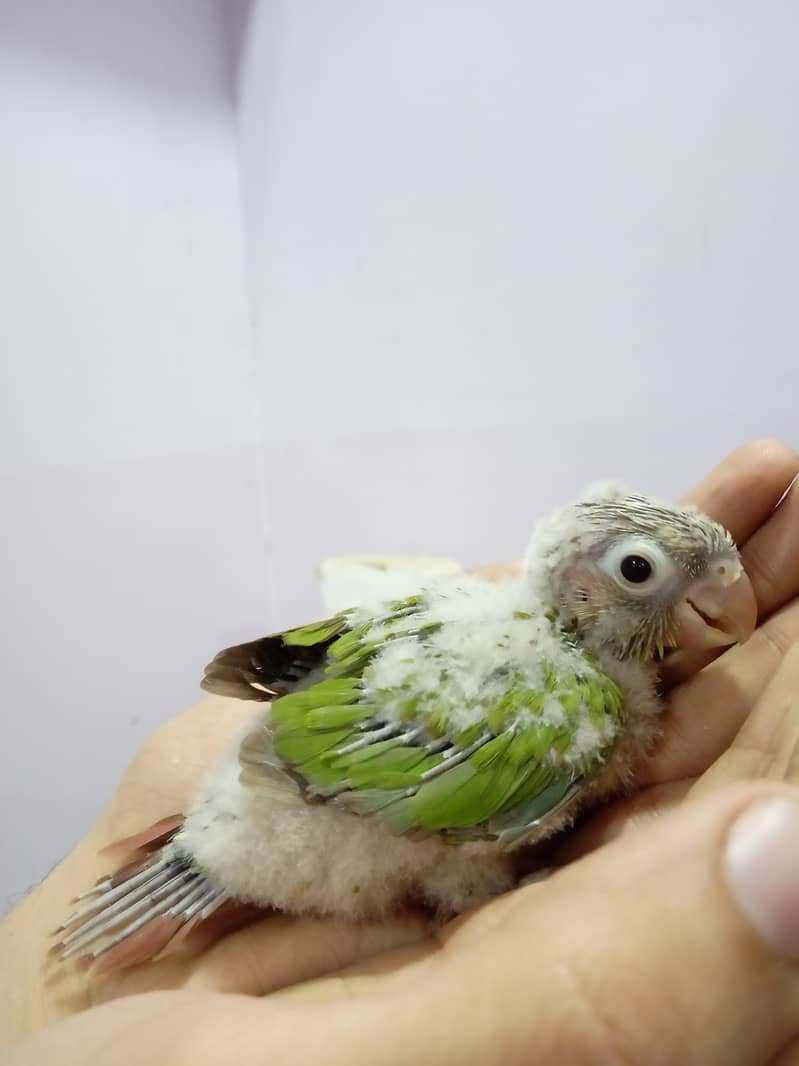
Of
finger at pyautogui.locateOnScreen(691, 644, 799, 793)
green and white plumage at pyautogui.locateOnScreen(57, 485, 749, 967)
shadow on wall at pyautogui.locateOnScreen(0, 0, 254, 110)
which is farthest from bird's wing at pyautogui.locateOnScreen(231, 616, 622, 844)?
shadow on wall at pyautogui.locateOnScreen(0, 0, 254, 110)

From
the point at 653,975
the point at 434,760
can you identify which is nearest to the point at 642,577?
the point at 434,760

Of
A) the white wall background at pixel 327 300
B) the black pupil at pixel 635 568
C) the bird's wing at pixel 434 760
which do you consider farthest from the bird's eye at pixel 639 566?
the white wall background at pixel 327 300

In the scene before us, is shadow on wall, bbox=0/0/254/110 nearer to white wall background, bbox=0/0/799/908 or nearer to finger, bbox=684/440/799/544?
white wall background, bbox=0/0/799/908

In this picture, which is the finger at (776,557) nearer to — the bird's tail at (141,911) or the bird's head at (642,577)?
the bird's head at (642,577)

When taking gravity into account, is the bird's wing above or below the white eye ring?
below

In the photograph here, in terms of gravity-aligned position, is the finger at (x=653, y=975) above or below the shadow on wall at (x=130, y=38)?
below

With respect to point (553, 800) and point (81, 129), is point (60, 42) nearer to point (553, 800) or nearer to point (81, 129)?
point (81, 129)

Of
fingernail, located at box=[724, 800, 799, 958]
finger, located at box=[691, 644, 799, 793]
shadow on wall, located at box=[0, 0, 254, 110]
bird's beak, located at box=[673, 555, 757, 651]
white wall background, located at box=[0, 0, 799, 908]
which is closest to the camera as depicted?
fingernail, located at box=[724, 800, 799, 958]

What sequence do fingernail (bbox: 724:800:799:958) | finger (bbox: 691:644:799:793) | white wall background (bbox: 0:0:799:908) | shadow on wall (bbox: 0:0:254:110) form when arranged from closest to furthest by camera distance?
fingernail (bbox: 724:800:799:958) < finger (bbox: 691:644:799:793) < white wall background (bbox: 0:0:799:908) < shadow on wall (bbox: 0:0:254:110)
